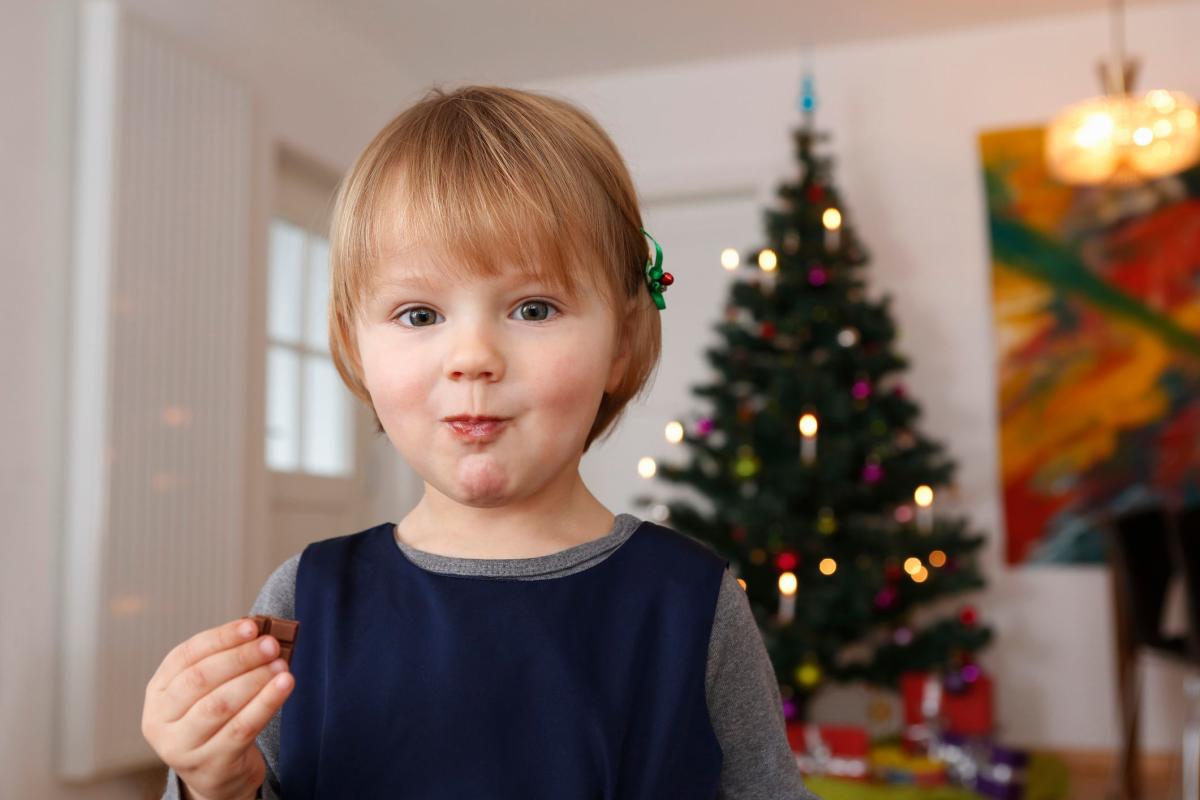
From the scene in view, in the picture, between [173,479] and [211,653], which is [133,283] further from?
[211,653]

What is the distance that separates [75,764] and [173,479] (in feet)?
2.48

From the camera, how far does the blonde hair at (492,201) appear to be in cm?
72

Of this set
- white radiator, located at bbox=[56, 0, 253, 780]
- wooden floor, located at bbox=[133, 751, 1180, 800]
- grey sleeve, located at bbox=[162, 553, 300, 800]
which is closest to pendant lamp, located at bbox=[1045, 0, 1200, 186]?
wooden floor, located at bbox=[133, 751, 1180, 800]

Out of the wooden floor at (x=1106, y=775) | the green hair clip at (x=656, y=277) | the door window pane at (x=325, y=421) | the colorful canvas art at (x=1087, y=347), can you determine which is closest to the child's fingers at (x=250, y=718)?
the green hair clip at (x=656, y=277)

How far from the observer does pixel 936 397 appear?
177 inches

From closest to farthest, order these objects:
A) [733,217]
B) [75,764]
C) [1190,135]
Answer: [75,764]
[1190,135]
[733,217]

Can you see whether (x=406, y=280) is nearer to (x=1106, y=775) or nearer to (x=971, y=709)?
(x=971, y=709)

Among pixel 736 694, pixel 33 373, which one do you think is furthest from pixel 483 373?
pixel 33 373

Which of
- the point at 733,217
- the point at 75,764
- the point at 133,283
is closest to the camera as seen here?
the point at 75,764

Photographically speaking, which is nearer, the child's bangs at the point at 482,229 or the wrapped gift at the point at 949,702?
the child's bangs at the point at 482,229

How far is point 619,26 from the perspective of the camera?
447 cm

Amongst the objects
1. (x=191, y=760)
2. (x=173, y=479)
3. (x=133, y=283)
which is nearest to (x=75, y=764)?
(x=173, y=479)

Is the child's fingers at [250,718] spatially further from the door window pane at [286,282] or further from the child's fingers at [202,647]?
the door window pane at [286,282]

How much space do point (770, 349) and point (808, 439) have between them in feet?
1.21
